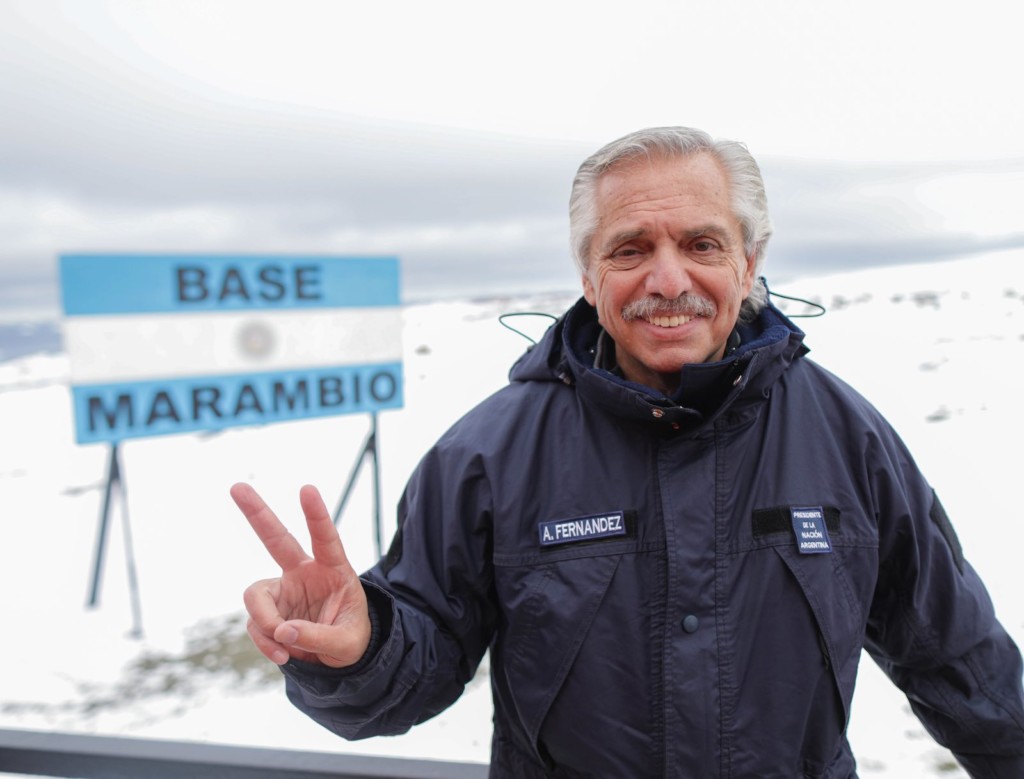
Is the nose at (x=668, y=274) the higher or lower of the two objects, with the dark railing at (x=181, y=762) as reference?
higher

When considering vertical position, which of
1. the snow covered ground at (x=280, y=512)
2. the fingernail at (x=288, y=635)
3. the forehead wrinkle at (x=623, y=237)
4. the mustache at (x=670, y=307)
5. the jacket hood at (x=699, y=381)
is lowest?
the snow covered ground at (x=280, y=512)

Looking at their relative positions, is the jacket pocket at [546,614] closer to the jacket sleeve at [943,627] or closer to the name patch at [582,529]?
the name patch at [582,529]

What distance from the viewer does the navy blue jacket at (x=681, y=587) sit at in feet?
3.40

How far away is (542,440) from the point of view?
1.17m

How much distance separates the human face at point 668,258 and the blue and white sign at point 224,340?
2.98 m

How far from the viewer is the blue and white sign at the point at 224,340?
11.1 feet

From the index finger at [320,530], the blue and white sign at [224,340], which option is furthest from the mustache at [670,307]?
the blue and white sign at [224,340]

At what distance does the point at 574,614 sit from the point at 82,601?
12.7 feet

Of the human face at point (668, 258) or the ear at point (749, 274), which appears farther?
the ear at point (749, 274)

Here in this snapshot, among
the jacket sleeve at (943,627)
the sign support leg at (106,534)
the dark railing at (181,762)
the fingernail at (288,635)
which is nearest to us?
the fingernail at (288,635)

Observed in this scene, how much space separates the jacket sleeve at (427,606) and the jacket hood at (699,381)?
0.78ft

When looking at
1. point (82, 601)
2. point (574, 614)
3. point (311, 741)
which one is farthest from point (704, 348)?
point (82, 601)

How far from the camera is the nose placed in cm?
113

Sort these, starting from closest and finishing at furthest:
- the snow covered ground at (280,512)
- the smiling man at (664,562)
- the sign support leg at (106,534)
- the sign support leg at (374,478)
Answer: the smiling man at (664,562)
the snow covered ground at (280,512)
the sign support leg at (106,534)
the sign support leg at (374,478)
